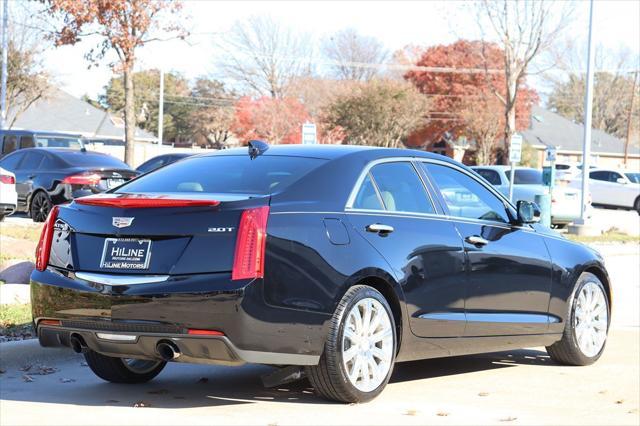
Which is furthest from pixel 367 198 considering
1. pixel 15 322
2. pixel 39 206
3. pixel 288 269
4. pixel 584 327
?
pixel 39 206

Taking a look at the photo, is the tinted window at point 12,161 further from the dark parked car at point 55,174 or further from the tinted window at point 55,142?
the tinted window at point 55,142

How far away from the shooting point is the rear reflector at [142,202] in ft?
20.5

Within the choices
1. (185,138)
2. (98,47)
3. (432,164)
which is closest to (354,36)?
(185,138)

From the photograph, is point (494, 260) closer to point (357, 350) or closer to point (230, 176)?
point (357, 350)

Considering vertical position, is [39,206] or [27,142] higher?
[27,142]

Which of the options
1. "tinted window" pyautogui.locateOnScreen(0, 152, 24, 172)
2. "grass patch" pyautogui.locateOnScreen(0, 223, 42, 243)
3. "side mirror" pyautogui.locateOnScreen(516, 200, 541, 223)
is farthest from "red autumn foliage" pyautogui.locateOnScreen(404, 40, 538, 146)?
"side mirror" pyautogui.locateOnScreen(516, 200, 541, 223)

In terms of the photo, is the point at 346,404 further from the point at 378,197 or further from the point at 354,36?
the point at 354,36

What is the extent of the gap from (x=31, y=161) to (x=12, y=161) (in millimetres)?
666

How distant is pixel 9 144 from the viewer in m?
27.5

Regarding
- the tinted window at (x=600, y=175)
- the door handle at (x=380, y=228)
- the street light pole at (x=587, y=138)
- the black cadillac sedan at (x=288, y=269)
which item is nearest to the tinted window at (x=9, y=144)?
the street light pole at (x=587, y=138)

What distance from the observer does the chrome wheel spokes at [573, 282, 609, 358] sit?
8667 millimetres

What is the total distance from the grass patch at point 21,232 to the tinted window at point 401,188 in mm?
9945

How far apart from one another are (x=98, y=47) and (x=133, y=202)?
27.9 metres

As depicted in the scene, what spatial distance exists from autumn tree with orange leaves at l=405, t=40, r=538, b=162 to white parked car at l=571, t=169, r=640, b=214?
51.0 feet
